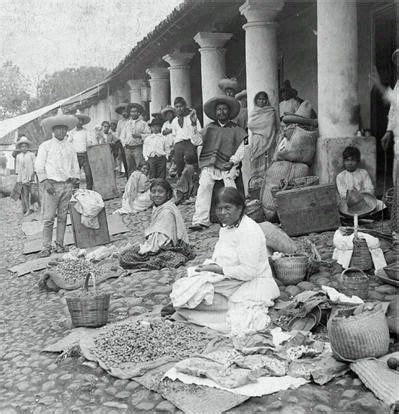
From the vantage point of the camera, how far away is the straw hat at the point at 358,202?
722 centimetres

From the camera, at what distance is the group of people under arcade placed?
475cm

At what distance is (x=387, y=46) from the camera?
377 inches

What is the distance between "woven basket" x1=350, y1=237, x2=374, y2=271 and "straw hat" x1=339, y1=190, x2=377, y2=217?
173 centimetres

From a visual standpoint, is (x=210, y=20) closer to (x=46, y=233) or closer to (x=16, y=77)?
(x=46, y=233)

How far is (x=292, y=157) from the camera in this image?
314 inches

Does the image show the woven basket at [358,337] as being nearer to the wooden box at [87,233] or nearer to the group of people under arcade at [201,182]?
the group of people under arcade at [201,182]

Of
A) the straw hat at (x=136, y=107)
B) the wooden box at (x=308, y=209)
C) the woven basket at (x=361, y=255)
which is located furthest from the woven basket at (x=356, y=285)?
the straw hat at (x=136, y=107)

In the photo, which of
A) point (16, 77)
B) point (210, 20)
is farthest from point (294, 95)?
point (16, 77)

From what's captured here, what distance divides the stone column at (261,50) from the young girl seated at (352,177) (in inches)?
87.6

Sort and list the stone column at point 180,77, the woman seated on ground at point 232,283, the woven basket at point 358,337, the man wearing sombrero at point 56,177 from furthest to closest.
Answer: the stone column at point 180,77 < the man wearing sombrero at point 56,177 < the woman seated on ground at point 232,283 < the woven basket at point 358,337

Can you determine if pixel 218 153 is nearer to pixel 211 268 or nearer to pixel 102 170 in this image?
pixel 211 268

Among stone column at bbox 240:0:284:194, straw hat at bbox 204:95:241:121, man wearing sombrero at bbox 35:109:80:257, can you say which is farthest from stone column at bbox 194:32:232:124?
man wearing sombrero at bbox 35:109:80:257

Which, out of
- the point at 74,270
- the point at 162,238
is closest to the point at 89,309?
the point at 162,238

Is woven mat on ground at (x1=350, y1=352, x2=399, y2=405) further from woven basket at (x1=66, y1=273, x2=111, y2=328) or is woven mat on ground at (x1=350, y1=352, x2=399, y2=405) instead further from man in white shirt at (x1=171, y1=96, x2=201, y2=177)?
man in white shirt at (x1=171, y1=96, x2=201, y2=177)
